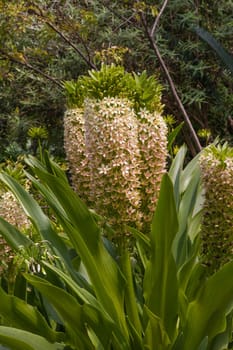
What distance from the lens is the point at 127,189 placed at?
210 cm

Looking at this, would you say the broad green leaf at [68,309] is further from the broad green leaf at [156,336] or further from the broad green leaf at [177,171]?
the broad green leaf at [177,171]

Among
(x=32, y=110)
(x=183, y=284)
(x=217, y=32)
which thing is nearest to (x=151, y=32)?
(x=217, y=32)

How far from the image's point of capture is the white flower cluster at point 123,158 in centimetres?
210

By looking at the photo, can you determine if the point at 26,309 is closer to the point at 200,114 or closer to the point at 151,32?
the point at 151,32

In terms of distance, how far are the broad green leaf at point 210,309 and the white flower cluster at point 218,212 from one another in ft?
0.20

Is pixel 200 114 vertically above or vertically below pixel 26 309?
below

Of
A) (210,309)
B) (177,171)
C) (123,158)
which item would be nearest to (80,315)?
(210,309)

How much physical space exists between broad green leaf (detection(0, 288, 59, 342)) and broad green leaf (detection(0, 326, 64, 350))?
77mm

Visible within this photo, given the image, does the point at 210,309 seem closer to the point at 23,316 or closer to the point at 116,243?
the point at 116,243

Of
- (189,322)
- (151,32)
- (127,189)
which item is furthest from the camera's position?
(151,32)

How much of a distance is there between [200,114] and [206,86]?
9.4 inches

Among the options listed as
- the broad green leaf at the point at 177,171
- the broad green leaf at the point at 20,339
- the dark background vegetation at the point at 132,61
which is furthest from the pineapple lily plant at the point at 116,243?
the dark background vegetation at the point at 132,61

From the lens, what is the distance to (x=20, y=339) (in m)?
2.17

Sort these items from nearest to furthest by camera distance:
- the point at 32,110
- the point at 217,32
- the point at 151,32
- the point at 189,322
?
the point at 189,322
the point at 151,32
the point at 217,32
the point at 32,110
